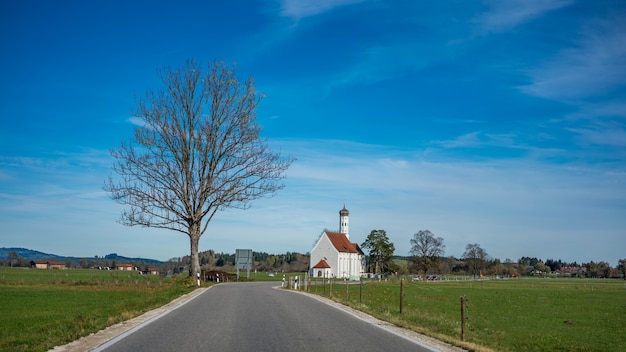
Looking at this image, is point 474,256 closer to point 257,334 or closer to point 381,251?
point 381,251

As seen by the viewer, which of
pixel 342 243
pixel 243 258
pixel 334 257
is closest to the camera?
pixel 243 258

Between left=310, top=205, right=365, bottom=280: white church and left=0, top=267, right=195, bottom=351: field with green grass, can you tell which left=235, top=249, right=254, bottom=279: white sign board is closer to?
left=0, top=267, right=195, bottom=351: field with green grass

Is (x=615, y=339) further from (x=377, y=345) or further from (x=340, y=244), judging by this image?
(x=340, y=244)

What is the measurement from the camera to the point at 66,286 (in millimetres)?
40562

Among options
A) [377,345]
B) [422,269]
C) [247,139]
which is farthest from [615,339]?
[422,269]

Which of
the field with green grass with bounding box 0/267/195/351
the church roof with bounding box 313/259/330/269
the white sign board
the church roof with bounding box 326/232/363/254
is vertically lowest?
the church roof with bounding box 313/259/330/269

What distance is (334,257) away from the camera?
105750 mm

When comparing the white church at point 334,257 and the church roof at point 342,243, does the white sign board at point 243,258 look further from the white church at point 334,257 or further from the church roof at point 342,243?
the church roof at point 342,243

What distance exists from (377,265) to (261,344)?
102519 millimetres

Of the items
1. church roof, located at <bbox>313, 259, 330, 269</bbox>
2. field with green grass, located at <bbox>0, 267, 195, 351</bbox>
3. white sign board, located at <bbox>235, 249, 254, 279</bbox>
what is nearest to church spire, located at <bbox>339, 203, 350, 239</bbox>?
church roof, located at <bbox>313, 259, 330, 269</bbox>

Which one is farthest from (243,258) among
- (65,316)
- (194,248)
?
(65,316)

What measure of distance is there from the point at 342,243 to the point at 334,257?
6885mm

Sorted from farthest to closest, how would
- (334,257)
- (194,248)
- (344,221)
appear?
1. (344,221)
2. (334,257)
3. (194,248)

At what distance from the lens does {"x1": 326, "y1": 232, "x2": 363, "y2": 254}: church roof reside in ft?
→ 354
